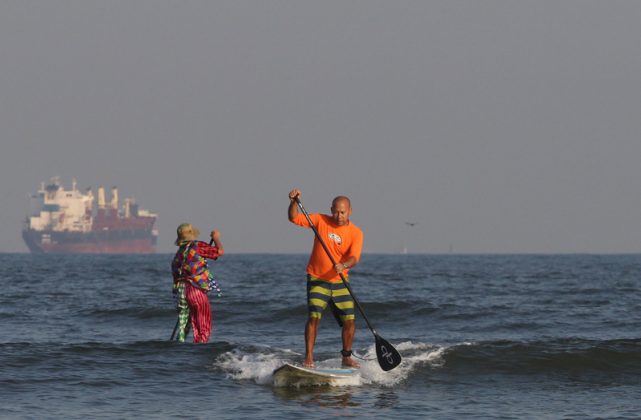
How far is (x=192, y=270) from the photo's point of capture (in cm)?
1344

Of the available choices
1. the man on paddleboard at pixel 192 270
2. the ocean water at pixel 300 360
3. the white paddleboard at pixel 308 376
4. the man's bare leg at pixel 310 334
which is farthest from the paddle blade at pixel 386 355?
the man on paddleboard at pixel 192 270

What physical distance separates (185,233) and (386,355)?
3.27 m

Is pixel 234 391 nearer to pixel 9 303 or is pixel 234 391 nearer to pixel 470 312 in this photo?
pixel 470 312

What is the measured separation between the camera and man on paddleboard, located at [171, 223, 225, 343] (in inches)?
527

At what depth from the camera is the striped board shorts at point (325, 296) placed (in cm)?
1111

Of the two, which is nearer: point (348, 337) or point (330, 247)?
point (330, 247)

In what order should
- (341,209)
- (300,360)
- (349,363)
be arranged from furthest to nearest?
(300,360), (349,363), (341,209)

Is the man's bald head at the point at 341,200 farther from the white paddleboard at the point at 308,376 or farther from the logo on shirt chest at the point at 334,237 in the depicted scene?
the white paddleboard at the point at 308,376

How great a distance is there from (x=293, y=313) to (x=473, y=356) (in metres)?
9.39

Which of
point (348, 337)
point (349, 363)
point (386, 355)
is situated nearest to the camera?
point (348, 337)

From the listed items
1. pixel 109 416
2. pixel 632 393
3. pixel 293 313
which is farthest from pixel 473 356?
pixel 293 313

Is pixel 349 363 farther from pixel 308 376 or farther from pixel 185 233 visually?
pixel 185 233

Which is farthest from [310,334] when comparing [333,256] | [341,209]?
[341,209]

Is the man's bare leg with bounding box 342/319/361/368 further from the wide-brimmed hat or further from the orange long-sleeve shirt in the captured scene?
the wide-brimmed hat
